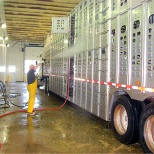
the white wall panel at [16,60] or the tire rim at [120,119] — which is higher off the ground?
the white wall panel at [16,60]

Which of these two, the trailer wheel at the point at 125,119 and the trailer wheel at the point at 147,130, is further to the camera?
the trailer wheel at the point at 125,119

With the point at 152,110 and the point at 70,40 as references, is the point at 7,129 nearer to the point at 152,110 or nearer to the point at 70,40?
the point at 152,110

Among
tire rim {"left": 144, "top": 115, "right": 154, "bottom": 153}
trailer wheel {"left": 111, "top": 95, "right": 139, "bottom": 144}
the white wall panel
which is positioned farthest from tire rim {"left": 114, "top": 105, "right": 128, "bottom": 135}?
the white wall panel

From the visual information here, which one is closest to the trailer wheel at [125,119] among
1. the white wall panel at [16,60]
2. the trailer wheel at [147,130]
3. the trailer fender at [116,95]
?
the trailer fender at [116,95]

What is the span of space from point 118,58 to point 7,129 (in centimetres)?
349

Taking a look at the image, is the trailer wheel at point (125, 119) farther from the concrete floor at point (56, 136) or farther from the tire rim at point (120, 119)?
the concrete floor at point (56, 136)

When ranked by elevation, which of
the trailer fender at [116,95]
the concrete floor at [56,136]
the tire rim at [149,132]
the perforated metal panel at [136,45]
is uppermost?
the perforated metal panel at [136,45]

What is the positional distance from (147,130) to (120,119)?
1.20 m

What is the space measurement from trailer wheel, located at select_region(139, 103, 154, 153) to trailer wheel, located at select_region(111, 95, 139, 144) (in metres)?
0.37

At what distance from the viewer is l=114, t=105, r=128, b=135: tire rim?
546 cm

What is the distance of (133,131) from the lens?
192 inches

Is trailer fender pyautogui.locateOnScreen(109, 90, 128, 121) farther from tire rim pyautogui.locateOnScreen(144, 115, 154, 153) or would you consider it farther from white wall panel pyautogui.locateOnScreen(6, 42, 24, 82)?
white wall panel pyautogui.locateOnScreen(6, 42, 24, 82)

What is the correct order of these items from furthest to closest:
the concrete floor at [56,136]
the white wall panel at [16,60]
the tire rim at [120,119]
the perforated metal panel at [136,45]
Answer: the white wall panel at [16,60] → the tire rim at [120,119] → the concrete floor at [56,136] → the perforated metal panel at [136,45]

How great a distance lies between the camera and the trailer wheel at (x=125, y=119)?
4.87m
